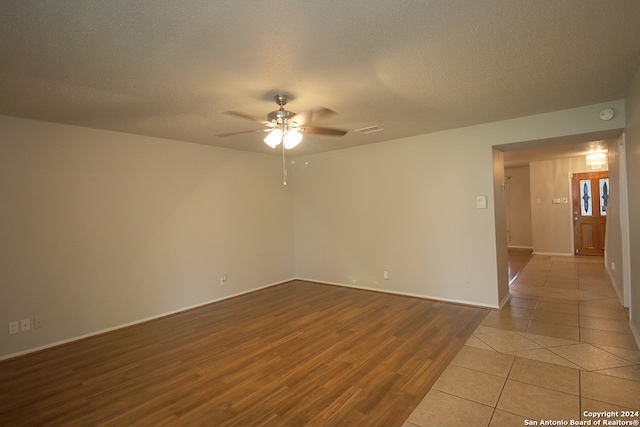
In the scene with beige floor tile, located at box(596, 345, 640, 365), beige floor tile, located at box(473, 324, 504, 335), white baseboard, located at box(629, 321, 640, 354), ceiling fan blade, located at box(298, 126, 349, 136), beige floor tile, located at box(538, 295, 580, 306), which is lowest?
beige floor tile, located at box(473, 324, 504, 335)

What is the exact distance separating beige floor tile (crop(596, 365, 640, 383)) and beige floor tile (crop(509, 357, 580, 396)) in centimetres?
22

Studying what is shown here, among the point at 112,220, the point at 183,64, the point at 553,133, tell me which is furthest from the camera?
the point at 112,220

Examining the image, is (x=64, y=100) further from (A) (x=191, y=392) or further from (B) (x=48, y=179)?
(A) (x=191, y=392)

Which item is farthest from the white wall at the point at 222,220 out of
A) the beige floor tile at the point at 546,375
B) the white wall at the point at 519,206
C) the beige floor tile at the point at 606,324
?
Answer: the white wall at the point at 519,206

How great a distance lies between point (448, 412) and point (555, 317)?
252 centimetres

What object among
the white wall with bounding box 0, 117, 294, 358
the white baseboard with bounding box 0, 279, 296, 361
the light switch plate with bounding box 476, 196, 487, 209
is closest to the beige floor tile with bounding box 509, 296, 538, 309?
the light switch plate with bounding box 476, 196, 487, 209

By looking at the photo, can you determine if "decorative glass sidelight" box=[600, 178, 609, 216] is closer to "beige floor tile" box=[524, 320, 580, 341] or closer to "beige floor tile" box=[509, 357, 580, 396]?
"beige floor tile" box=[524, 320, 580, 341]

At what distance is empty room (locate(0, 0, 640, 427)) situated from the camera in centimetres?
200

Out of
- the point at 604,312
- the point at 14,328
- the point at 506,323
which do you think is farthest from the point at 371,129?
the point at 14,328

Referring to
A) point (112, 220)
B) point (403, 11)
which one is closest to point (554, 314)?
point (403, 11)

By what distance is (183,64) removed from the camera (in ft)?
7.36

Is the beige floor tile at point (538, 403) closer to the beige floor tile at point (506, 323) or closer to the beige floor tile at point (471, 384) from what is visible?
the beige floor tile at point (471, 384)

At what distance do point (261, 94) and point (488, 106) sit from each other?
7.85 feet

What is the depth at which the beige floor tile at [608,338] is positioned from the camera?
9.83 ft
